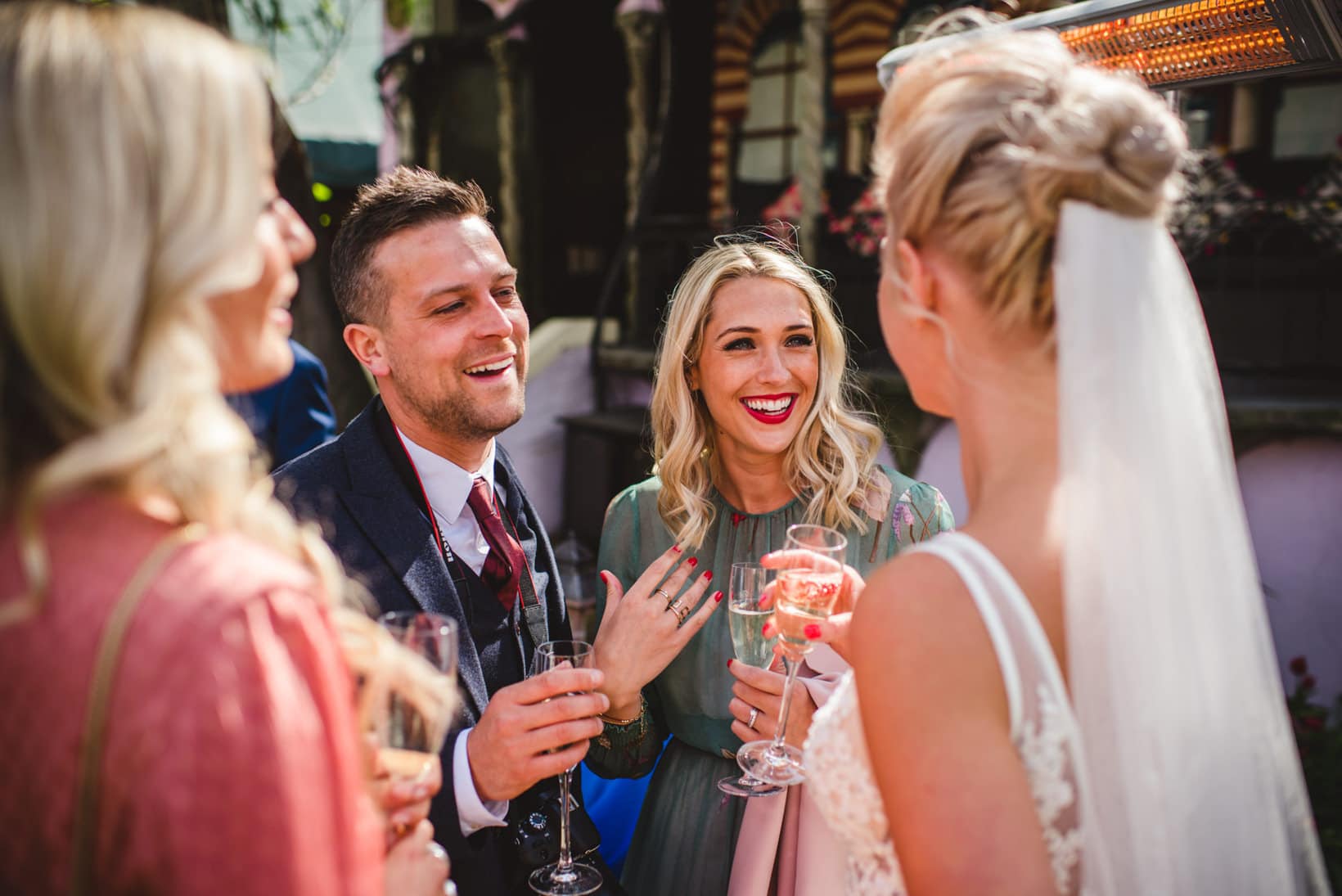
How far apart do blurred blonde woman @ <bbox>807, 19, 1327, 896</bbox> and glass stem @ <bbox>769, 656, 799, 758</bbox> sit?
22.0 inches

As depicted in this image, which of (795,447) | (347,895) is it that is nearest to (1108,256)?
(347,895)

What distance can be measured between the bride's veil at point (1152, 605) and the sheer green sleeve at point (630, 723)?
1166 mm

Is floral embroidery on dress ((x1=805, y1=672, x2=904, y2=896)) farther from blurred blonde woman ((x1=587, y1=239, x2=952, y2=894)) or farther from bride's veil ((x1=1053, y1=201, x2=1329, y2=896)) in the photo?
blurred blonde woman ((x1=587, y1=239, x2=952, y2=894))

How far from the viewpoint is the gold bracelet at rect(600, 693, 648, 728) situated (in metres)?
2.09

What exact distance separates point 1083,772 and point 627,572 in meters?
1.56

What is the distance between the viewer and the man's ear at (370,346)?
2.35 m

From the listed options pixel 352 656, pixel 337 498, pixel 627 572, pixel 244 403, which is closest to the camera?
pixel 352 656

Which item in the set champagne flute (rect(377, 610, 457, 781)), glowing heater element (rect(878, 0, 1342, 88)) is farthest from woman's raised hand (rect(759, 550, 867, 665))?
glowing heater element (rect(878, 0, 1342, 88))

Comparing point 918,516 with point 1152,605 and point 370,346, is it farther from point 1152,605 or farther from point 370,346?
point 370,346

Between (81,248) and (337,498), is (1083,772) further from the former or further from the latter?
(337,498)

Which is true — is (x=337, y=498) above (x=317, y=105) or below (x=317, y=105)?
below

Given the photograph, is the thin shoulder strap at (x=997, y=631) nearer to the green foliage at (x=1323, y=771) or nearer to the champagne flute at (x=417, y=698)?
the champagne flute at (x=417, y=698)

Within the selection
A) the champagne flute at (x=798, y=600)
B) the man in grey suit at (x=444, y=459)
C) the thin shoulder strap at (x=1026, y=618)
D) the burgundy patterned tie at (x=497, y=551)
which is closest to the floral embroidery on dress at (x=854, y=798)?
the thin shoulder strap at (x=1026, y=618)

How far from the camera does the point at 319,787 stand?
844mm
